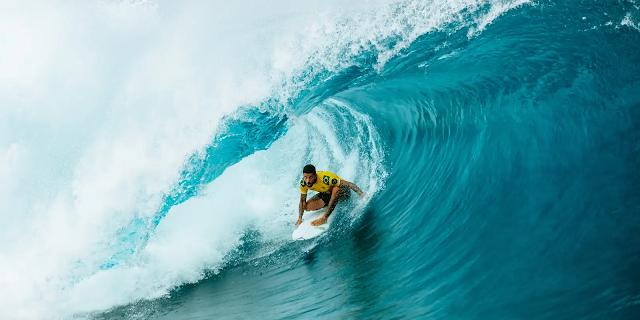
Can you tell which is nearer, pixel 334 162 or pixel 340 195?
pixel 340 195

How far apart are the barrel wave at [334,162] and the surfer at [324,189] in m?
0.21

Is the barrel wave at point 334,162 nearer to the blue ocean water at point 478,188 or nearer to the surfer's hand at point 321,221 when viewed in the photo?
the blue ocean water at point 478,188

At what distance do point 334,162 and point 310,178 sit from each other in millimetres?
2696

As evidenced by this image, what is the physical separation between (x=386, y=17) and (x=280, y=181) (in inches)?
147

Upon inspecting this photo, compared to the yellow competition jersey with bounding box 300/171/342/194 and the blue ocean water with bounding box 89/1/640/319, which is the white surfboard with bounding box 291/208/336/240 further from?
the yellow competition jersey with bounding box 300/171/342/194

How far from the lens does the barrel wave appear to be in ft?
15.7

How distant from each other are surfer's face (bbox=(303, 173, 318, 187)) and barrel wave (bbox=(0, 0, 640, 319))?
0.69 meters

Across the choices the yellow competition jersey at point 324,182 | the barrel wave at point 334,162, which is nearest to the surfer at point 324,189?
the yellow competition jersey at point 324,182

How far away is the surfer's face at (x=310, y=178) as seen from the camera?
6.61m

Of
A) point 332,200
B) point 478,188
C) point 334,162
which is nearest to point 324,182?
point 332,200

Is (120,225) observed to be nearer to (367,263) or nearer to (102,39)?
(367,263)

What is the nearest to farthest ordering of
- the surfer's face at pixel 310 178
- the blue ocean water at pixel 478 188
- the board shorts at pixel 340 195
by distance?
the blue ocean water at pixel 478 188 → the surfer's face at pixel 310 178 → the board shorts at pixel 340 195

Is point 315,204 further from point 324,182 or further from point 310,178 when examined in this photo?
point 310,178

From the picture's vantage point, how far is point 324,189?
704cm
